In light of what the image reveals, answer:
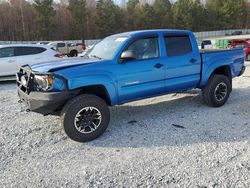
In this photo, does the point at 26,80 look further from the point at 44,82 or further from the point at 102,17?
the point at 102,17

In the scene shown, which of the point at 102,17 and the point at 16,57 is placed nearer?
the point at 16,57

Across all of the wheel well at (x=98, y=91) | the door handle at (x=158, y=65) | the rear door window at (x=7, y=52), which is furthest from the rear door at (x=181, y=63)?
the rear door window at (x=7, y=52)

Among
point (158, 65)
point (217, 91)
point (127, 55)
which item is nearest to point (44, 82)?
point (127, 55)

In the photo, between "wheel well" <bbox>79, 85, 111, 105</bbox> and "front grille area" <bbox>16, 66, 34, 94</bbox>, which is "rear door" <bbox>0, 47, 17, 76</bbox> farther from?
"wheel well" <bbox>79, 85, 111, 105</bbox>

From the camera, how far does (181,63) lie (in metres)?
5.31

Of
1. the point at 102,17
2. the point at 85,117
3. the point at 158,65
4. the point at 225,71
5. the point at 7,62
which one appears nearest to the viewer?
the point at 85,117

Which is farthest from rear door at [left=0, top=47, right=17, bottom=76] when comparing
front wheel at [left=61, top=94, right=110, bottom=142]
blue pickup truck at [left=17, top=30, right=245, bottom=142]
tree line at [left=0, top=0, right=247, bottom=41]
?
tree line at [left=0, top=0, right=247, bottom=41]

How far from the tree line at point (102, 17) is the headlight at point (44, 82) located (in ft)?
154

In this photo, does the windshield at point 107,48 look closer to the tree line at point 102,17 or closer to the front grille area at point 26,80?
the front grille area at point 26,80

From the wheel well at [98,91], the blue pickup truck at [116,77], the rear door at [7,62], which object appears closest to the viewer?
the blue pickup truck at [116,77]

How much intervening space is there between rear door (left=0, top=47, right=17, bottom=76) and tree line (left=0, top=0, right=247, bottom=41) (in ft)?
132

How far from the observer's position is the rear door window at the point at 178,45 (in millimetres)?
5262

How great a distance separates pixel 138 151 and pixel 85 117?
1087 millimetres

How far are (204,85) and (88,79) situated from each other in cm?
292
